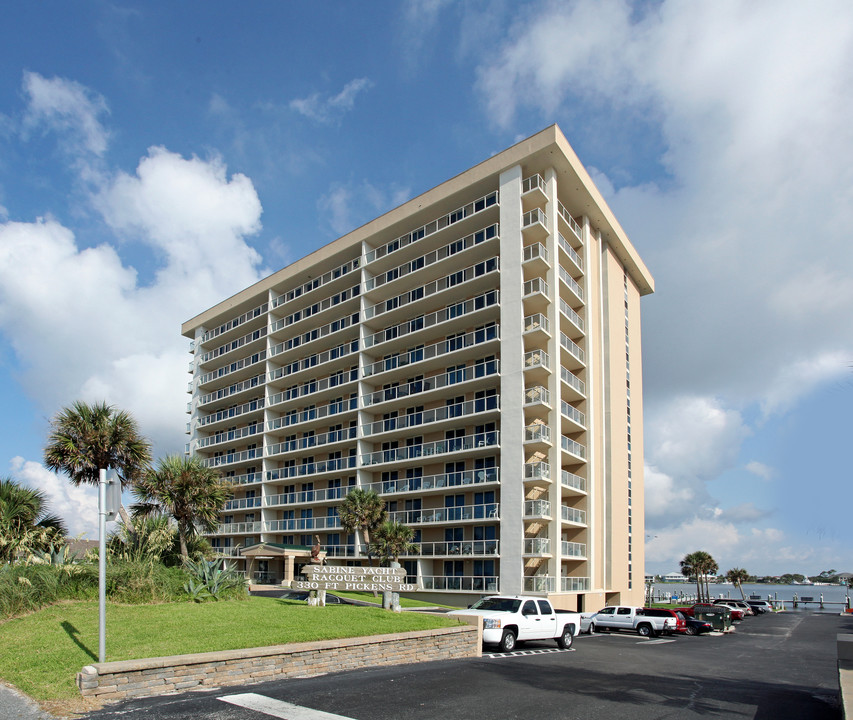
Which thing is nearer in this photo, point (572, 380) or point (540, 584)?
point (540, 584)

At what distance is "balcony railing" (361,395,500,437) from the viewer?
134 feet

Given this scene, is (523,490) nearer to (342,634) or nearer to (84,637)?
(342,634)

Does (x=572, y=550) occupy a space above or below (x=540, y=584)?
above

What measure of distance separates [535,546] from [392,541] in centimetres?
849

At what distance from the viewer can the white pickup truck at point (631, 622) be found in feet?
109

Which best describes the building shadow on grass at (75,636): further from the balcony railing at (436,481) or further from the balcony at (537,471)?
the balcony railing at (436,481)

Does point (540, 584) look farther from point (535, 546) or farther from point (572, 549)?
point (572, 549)

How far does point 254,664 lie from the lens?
41.9 ft

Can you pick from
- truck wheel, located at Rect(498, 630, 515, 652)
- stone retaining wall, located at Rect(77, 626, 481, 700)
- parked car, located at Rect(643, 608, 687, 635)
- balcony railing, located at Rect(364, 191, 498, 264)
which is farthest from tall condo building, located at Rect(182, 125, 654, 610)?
stone retaining wall, located at Rect(77, 626, 481, 700)

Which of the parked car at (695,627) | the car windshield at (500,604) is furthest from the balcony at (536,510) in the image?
the car windshield at (500,604)

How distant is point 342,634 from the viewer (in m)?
16.1

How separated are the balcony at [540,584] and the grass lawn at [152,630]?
16.5 meters

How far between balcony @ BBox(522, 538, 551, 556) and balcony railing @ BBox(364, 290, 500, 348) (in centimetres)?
1428

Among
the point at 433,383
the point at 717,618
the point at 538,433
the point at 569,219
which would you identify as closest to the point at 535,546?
the point at 538,433
